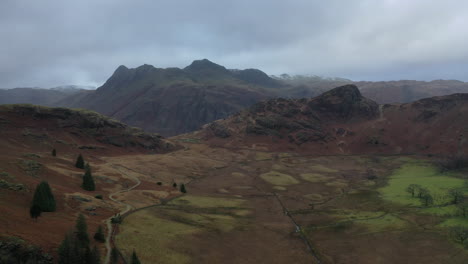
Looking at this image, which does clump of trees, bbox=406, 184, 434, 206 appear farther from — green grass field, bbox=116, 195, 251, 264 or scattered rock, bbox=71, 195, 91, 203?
scattered rock, bbox=71, 195, 91, 203

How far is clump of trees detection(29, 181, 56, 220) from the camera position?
4020cm

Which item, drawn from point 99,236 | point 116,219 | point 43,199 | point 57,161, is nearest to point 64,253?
point 99,236

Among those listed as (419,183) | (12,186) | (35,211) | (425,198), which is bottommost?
(419,183)

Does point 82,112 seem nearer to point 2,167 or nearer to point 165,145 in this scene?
point 165,145

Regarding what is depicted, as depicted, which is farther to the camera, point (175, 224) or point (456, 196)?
point (456, 196)

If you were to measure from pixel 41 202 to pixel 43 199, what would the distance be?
0.65 m

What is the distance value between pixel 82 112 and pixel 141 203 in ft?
337

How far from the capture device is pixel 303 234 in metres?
58.8

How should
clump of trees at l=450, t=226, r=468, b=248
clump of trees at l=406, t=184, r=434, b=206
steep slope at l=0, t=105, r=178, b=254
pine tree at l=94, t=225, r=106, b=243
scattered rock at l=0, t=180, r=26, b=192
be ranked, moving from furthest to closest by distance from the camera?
clump of trees at l=406, t=184, r=434, b=206 → clump of trees at l=450, t=226, r=468, b=248 → scattered rock at l=0, t=180, r=26, b=192 → pine tree at l=94, t=225, r=106, b=243 → steep slope at l=0, t=105, r=178, b=254

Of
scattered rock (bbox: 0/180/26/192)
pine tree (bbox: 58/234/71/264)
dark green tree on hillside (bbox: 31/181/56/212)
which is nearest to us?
pine tree (bbox: 58/234/71/264)

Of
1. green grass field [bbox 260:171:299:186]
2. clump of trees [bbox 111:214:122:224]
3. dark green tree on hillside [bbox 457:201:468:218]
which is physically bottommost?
green grass field [bbox 260:171:299:186]

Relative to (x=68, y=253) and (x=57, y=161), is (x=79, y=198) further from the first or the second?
(x=57, y=161)

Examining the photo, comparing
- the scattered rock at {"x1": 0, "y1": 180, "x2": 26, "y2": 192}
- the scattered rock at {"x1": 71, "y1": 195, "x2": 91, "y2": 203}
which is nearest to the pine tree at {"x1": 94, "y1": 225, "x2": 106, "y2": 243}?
the scattered rock at {"x1": 71, "y1": 195, "x2": 91, "y2": 203}

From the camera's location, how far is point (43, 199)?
142ft
